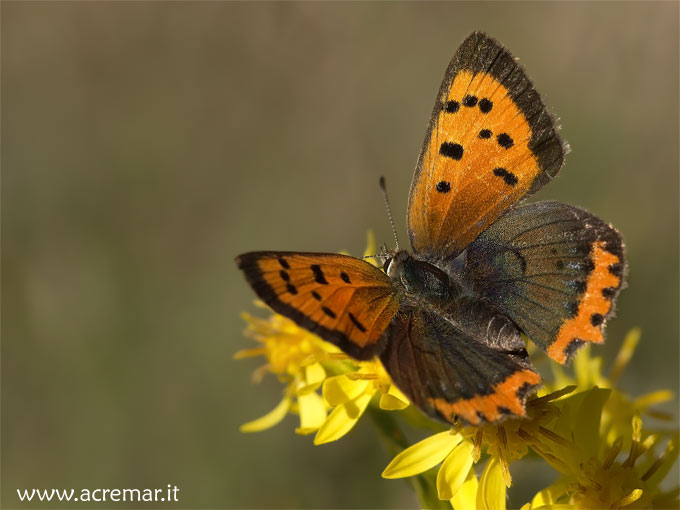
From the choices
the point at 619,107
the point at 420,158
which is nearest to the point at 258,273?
the point at 420,158

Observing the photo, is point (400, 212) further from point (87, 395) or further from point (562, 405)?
point (562, 405)

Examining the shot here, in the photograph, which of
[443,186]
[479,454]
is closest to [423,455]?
[479,454]

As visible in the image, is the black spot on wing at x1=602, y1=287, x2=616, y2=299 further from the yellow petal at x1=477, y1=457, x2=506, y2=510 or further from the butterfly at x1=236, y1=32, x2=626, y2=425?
the yellow petal at x1=477, y1=457, x2=506, y2=510

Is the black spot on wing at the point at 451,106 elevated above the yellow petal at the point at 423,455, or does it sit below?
above

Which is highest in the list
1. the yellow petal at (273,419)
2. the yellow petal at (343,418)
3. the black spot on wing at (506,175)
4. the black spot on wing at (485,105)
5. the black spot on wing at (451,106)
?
the black spot on wing at (451,106)

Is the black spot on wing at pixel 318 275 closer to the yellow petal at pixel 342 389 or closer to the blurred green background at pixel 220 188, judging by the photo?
the yellow petal at pixel 342 389

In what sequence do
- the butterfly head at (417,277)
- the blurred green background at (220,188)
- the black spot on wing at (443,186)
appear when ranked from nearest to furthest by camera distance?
the butterfly head at (417,277) < the black spot on wing at (443,186) < the blurred green background at (220,188)

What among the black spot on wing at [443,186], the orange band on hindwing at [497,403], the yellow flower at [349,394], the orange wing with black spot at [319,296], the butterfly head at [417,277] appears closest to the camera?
the orange band on hindwing at [497,403]

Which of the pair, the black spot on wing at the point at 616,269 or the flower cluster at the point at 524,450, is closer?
the flower cluster at the point at 524,450

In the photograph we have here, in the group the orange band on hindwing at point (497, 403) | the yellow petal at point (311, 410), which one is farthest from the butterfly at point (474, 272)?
the yellow petal at point (311, 410)

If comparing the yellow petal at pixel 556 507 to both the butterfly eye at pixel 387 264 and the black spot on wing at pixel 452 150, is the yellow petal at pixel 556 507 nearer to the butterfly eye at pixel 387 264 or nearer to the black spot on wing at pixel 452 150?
the butterfly eye at pixel 387 264
